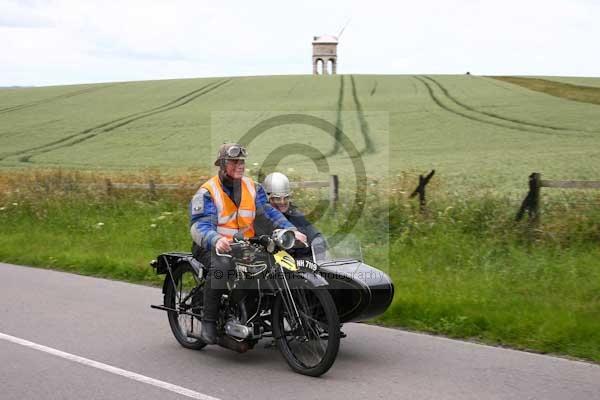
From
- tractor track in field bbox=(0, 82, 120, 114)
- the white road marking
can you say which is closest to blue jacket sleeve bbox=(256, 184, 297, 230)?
the white road marking

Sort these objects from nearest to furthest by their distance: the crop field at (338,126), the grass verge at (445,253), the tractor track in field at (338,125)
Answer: the grass verge at (445,253) < the crop field at (338,126) < the tractor track in field at (338,125)

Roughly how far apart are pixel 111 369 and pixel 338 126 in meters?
26.4

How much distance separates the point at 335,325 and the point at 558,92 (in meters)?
40.0

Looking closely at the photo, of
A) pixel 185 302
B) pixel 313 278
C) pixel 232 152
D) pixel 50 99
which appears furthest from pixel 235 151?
pixel 50 99

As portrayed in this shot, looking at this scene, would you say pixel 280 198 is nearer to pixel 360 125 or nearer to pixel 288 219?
pixel 288 219

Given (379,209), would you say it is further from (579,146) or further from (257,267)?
(579,146)

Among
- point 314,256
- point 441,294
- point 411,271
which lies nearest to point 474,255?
point 411,271

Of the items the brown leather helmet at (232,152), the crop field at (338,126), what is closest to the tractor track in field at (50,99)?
the crop field at (338,126)

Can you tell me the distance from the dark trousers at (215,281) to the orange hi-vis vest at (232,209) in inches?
9.2

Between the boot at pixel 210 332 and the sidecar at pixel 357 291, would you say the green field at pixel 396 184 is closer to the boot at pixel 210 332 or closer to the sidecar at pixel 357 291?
the sidecar at pixel 357 291

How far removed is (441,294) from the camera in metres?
8.60

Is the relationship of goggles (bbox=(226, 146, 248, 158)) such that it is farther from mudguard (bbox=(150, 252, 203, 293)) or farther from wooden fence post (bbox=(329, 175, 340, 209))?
wooden fence post (bbox=(329, 175, 340, 209))

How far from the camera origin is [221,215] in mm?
6664

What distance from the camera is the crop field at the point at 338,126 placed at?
23984 mm
